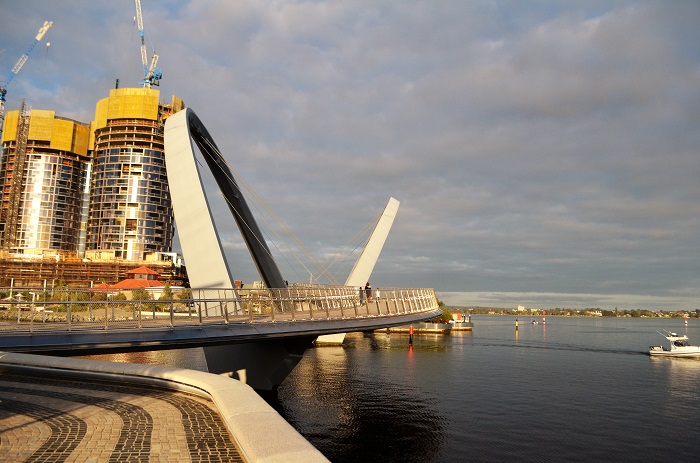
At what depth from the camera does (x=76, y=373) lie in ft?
36.6

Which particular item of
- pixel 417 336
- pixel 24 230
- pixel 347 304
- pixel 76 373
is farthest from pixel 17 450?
pixel 24 230

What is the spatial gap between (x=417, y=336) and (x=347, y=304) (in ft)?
178

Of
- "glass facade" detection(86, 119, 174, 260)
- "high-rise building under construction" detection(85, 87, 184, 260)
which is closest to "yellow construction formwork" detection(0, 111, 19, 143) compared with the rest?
"high-rise building under construction" detection(85, 87, 184, 260)

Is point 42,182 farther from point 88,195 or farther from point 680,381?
point 680,381

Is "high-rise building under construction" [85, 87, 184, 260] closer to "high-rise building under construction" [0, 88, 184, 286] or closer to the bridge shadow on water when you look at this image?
"high-rise building under construction" [0, 88, 184, 286]

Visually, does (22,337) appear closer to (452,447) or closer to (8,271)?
(452,447)

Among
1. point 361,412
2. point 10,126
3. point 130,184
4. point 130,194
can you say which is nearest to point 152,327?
point 361,412

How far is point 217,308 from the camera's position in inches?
870

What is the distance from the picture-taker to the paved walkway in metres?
6.19

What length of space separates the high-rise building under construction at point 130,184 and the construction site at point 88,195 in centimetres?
24

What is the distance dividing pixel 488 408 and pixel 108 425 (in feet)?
81.5

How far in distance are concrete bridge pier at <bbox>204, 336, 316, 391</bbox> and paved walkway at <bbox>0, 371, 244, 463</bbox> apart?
14.3m

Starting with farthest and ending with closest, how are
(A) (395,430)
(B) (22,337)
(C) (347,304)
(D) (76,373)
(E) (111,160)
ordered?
(E) (111,160), (C) (347,304), (A) (395,430), (B) (22,337), (D) (76,373)

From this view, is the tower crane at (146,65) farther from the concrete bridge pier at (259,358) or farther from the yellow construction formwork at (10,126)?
the concrete bridge pier at (259,358)
